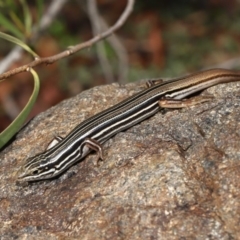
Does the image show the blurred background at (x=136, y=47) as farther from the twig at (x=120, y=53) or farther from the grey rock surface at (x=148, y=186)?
the grey rock surface at (x=148, y=186)

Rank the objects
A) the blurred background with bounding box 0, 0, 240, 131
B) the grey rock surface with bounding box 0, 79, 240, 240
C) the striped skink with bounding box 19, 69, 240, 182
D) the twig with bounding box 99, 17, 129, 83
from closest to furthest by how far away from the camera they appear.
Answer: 1. the grey rock surface with bounding box 0, 79, 240, 240
2. the striped skink with bounding box 19, 69, 240, 182
3. the twig with bounding box 99, 17, 129, 83
4. the blurred background with bounding box 0, 0, 240, 131

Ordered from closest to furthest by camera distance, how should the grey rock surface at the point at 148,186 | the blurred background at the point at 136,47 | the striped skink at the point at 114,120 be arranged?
1. the grey rock surface at the point at 148,186
2. the striped skink at the point at 114,120
3. the blurred background at the point at 136,47

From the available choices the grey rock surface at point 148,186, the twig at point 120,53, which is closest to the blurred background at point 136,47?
the twig at point 120,53

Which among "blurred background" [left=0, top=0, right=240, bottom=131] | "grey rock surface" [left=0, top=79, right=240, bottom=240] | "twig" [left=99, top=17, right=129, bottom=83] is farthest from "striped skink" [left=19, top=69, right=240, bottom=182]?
"blurred background" [left=0, top=0, right=240, bottom=131]

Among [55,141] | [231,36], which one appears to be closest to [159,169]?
[55,141]

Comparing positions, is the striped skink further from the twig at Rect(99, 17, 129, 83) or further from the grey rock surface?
the twig at Rect(99, 17, 129, 83)

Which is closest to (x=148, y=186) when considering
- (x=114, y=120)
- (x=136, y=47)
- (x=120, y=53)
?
(x=114, y=120)
